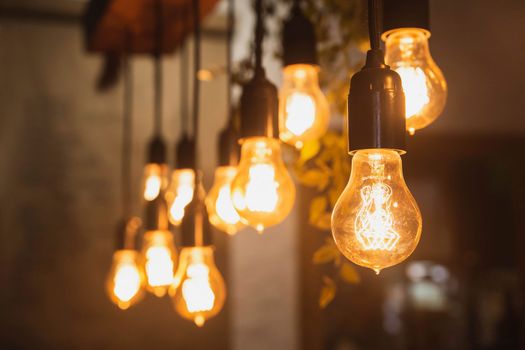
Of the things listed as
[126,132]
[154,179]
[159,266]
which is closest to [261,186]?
[159,266]

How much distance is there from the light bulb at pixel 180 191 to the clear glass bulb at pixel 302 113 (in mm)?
564

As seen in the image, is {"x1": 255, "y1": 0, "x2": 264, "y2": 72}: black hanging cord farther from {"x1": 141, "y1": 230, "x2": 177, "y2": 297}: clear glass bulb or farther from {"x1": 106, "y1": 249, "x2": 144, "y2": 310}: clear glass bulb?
{"x1": 106, "y1": 249, "x2": 144, "y2": 310}: clear glass bulb

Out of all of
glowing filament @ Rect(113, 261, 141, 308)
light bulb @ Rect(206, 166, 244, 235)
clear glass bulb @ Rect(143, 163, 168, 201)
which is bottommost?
glowing filament @ Rect(113, 261, 141, 308)

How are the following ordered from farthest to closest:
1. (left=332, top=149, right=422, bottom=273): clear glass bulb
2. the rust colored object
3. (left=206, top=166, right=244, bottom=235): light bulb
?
1. the rust colored object
2. (left=206, top=166, right=244, bottom=235): light bulb
3. (left=332, top=149, right=422, bottom=273): clear glass bulb

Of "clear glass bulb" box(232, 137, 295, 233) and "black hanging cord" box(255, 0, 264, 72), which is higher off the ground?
"black hanging cord" box(255, 0, 264, 72)

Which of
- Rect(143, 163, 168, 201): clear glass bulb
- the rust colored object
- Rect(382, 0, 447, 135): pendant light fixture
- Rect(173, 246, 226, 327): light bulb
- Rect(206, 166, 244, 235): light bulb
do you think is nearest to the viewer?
Rect(382, 0, 447, 135): pendant light fixture

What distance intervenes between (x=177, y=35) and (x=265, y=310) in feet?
3.76

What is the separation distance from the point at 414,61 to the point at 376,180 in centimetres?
27

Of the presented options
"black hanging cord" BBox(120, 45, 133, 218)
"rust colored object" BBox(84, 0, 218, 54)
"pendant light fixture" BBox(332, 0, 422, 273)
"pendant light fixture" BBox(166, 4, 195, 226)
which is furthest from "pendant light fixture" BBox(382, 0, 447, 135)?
"black hanging cord" BBox(120, 45, 133, 218)

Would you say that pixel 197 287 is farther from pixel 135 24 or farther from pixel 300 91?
pixel 135 24

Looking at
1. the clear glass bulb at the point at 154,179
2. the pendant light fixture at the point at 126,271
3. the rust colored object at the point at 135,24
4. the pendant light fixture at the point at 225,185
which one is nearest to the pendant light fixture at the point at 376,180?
the pendant light fixture at the point at 225,185

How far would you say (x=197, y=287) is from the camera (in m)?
1.46

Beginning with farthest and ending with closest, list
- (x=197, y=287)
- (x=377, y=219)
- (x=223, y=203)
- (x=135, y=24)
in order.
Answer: (x=135, y=24) < (x=223, y=203) < (x=197, y=287) < (x=377, y=219)

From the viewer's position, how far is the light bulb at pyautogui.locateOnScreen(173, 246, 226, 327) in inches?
56.4
